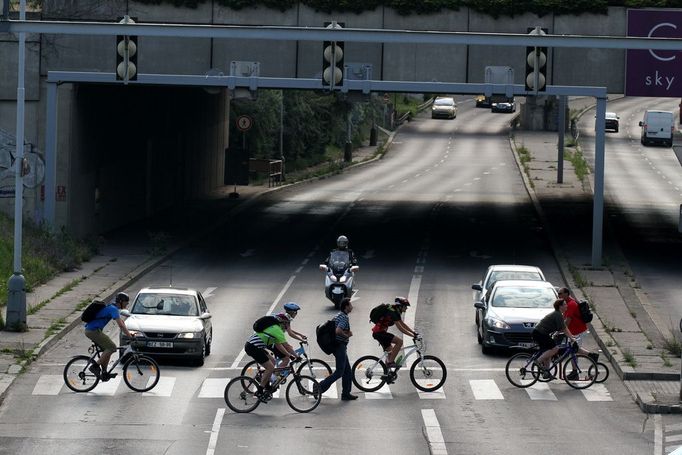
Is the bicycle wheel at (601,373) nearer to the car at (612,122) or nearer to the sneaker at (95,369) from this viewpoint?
the sneaker at (95,369)

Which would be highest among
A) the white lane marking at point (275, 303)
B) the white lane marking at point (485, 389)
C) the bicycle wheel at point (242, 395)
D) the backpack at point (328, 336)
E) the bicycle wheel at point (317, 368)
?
the backpack at point (328, 336)

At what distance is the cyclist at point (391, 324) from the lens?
2403 cm

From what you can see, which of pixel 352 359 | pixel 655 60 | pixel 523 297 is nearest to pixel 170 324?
pixel 352 359

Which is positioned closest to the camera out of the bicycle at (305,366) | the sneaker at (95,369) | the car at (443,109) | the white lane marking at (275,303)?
the bicycle at (305,366)

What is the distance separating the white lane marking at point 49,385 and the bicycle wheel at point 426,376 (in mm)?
6343

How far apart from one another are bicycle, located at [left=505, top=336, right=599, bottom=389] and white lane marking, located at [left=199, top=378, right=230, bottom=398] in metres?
5.26

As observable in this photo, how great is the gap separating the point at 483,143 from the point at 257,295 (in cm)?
6329

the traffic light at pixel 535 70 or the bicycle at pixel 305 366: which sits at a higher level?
the traffic light at pixel 535 70

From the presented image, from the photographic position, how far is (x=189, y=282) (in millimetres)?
39625

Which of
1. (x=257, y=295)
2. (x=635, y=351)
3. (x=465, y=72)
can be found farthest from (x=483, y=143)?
(x=635, y=351)

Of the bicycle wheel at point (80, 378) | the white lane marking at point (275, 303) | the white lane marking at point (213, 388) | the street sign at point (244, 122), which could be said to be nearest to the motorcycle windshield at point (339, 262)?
the white lane marking at point (275, 303)

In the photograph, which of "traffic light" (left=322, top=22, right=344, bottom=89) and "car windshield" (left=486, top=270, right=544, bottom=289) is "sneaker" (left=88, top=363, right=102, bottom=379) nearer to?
"traffic light" (left=322, top=22, right=344, bottom=89)

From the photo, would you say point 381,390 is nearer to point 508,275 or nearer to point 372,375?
point 372,375

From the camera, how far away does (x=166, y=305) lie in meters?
27.3
